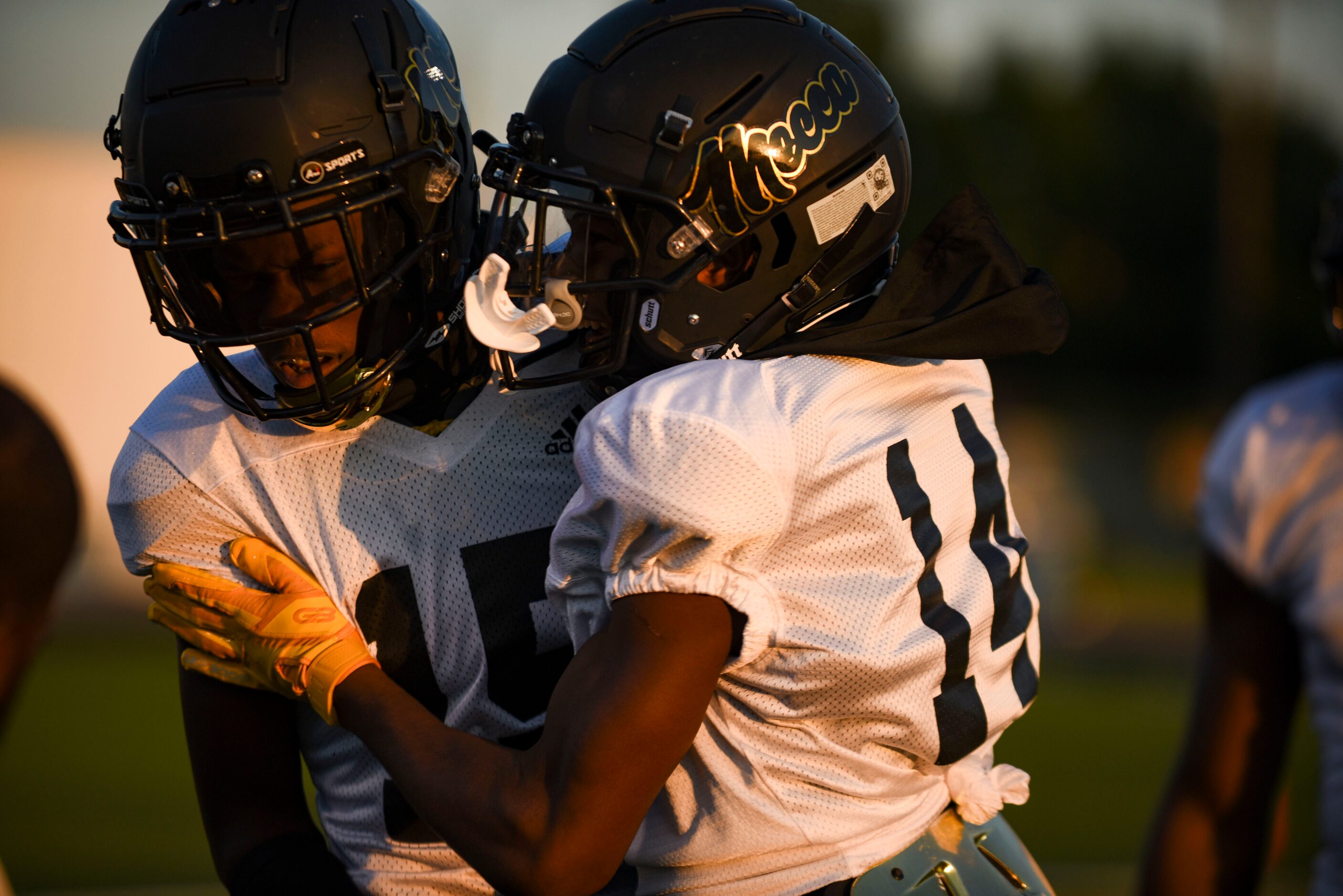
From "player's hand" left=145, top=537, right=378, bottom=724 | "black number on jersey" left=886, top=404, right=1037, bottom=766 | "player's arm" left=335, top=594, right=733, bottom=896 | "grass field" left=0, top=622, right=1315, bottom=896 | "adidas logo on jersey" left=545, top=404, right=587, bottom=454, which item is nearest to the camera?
"player's arm" left=335, top=594, right=733, bottom=896

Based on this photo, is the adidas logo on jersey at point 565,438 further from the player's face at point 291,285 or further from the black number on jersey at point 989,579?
the black number on jersey at point 989,579

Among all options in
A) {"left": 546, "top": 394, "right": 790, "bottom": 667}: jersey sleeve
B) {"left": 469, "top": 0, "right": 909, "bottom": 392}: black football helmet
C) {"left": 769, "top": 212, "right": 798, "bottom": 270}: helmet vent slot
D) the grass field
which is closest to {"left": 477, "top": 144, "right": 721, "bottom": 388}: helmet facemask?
{"left": 469, "top": 0, "right": 909, "bottom": 392}: black football helmet

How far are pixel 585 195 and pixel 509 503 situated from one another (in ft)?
1.73

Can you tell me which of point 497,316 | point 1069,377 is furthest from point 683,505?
point 1069,377

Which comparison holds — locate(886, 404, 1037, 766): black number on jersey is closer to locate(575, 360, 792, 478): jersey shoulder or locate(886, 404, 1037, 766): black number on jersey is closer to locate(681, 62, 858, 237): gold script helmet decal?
locate(575, 360, 792, 478): jersey shoulder

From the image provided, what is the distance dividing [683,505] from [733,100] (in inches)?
30.1

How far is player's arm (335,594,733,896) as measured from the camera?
5.45 feet

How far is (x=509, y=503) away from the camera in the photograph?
86.3 inches

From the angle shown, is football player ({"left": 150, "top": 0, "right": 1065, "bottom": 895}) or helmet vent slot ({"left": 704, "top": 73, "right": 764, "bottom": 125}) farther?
helmet vent slot ({"left": 704, "top": 73, "right": 764, "bottom": 125})

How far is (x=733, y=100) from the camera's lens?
2.08 m

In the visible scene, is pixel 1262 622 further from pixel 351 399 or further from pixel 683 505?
pixel 351 399

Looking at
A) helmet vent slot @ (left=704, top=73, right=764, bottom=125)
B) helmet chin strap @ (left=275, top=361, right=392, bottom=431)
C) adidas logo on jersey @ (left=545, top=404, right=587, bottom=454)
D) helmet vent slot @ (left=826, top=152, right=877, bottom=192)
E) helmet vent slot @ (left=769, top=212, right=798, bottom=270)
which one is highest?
helmet vent slot @ (left=704, top=73, right=764, bottom=125)

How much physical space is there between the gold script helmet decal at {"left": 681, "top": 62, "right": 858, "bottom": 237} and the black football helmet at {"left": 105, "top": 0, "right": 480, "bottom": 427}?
0.45m

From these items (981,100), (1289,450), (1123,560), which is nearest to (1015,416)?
(1123,560)
